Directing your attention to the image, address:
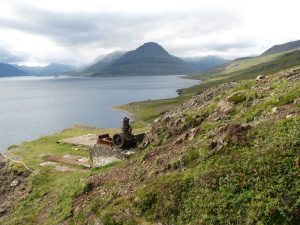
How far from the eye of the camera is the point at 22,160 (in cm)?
4219

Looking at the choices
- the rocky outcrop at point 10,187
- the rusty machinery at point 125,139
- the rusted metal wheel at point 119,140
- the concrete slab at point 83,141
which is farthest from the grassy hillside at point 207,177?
the concrete slab at point 83,141

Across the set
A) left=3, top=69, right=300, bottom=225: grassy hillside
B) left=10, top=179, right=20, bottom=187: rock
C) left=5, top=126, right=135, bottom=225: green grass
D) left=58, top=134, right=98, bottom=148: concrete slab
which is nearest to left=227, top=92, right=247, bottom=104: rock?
left=3, top=69, right=300, bottom=225: grassy hillside

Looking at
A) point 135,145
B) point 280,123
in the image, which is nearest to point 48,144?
point 135,145

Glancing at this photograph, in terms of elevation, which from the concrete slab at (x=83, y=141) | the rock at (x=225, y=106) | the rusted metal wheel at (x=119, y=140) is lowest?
the concrete slab at (x=83, y=141)

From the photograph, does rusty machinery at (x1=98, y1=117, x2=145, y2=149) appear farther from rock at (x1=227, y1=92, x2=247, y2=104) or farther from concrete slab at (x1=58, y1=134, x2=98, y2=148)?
concrete slab at (x1=58, y1=134, x2=98, y2=148)

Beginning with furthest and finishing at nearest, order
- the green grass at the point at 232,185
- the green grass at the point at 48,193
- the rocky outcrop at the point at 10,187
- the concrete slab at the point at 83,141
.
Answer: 1. the concrete slab at the point at 83,141
2. the rocky outcrop at the point at 10,187
3. the green grass at the point at 48,193
4. the green grass at the point at 232,185

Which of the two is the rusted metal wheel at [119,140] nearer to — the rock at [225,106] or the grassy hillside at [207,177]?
the grassy hillside at [207,177]

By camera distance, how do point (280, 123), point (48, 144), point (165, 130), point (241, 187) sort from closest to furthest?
point (241, 187), point (280, 123), point (165, 130), point (48, 144)

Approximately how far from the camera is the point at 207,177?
19094 mm

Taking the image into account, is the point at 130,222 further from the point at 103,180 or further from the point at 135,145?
the point at 135,145

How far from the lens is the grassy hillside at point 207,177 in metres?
16.8

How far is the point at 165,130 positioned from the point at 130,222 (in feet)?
39.6

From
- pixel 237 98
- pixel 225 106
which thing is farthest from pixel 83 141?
pixel 237 98

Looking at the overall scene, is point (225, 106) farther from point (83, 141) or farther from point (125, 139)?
point (83, 141)
